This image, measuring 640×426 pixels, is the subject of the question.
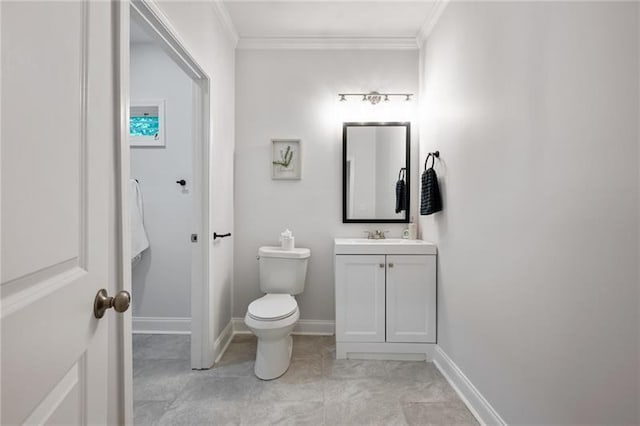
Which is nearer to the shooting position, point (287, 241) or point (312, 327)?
point (287, 241)

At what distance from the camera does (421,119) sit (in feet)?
8.68

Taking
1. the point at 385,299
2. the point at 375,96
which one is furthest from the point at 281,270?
the point at 375,96

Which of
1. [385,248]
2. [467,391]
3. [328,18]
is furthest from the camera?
[328,18]

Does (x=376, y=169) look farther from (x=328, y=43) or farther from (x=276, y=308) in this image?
(x=276, y=308)

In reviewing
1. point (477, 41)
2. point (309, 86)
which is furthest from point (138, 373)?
point (477, 41)

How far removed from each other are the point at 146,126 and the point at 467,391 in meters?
3.06

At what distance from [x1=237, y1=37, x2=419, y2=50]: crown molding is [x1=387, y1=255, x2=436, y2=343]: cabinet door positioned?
1813 millimetres

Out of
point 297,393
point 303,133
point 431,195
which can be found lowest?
point 297,393

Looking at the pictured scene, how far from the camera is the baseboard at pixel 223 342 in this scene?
222cm

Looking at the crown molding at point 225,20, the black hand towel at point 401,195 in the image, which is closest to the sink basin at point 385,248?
the black hand towel at point 401,195

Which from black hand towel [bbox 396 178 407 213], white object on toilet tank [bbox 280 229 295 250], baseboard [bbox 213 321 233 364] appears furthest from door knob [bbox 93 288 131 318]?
black hand towel [bbox 396 178 407 213]

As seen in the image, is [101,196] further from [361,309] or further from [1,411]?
[361,309]

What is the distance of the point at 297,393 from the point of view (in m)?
1.86

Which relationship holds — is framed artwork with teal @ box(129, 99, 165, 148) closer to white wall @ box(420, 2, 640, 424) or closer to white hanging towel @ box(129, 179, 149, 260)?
white hanging towel @ box(129, 179, 149, 260)
